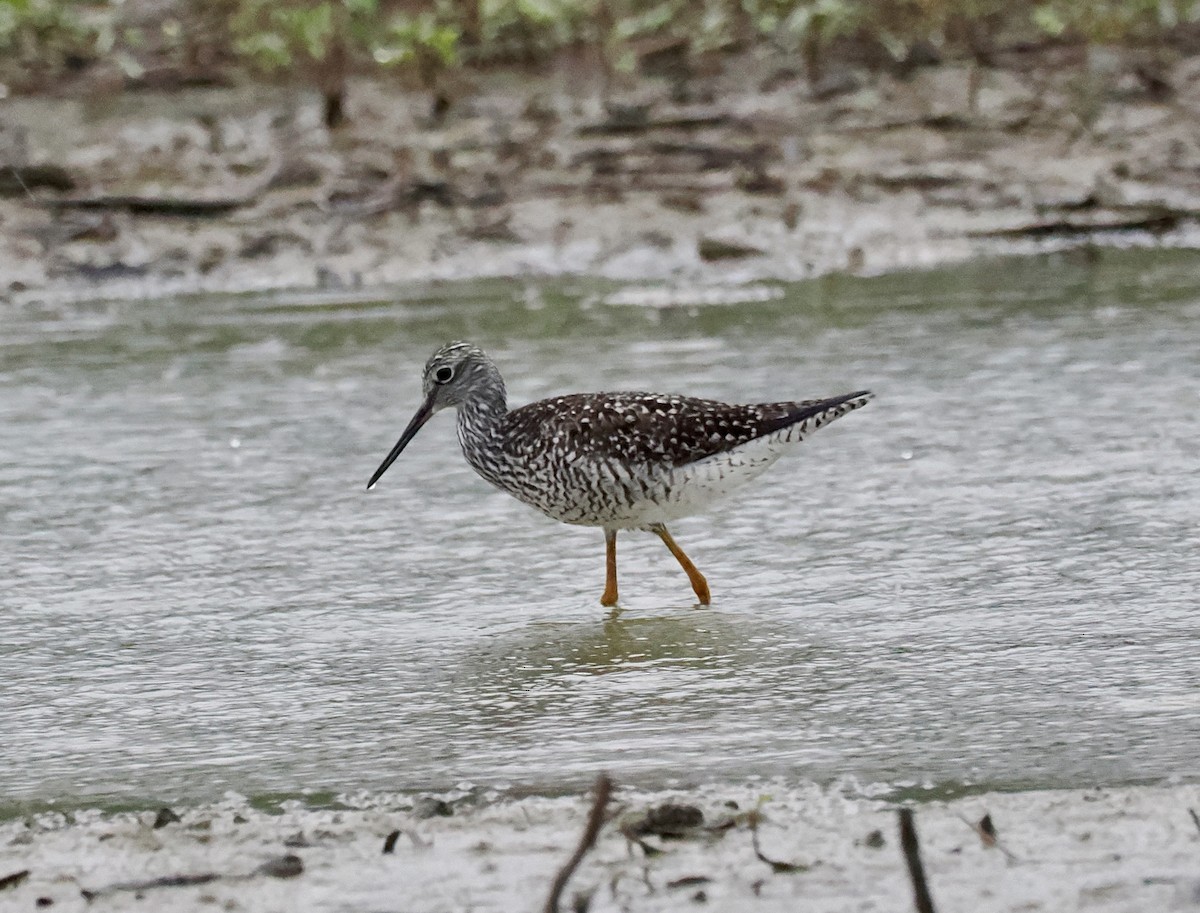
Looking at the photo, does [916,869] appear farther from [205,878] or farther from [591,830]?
[205,878]

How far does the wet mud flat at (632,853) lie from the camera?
4039mm

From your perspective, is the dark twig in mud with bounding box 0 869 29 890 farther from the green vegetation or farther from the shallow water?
the green vegetation

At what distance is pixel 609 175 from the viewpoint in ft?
47.2

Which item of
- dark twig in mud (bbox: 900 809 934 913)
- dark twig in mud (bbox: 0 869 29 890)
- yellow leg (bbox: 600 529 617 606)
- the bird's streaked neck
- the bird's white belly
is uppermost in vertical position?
the bird's streaked neck

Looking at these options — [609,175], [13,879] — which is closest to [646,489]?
[13,879]

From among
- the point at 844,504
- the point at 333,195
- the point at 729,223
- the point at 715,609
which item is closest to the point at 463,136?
the point at 333,195

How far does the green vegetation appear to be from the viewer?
1540cm

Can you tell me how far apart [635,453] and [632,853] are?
2523 mm

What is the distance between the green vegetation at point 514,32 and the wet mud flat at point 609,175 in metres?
0.27

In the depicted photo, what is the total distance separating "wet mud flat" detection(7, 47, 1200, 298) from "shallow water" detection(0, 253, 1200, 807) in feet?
7.10

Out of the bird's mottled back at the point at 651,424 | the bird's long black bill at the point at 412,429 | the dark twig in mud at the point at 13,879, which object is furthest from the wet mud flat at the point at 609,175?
the dark twig in mud at the point at 13,879

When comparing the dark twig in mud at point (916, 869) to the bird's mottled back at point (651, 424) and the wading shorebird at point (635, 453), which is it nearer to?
the wading shorebird at point (635, 453)

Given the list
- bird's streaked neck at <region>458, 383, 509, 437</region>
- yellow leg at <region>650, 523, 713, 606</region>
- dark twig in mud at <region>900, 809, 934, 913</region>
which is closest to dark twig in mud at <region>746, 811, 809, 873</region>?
dark twig in mud at <region>900, 809, 934, 913</region>

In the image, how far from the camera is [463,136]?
594 inches
